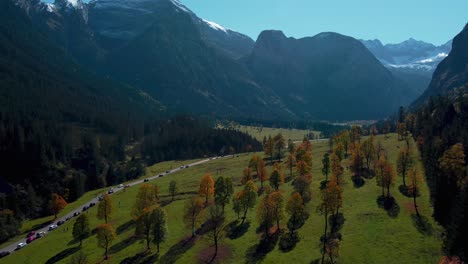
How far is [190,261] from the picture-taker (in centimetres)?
9425

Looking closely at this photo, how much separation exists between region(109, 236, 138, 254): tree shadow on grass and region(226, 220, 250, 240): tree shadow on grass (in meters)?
28.3

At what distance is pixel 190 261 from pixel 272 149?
111 m

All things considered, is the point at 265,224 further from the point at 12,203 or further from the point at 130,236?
the point at 12,203

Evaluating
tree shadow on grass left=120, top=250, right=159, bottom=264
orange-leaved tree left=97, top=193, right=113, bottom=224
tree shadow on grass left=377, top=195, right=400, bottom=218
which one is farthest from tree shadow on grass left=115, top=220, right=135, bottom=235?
tree shadow on grass left=377, top=195, right=400, bottom=218

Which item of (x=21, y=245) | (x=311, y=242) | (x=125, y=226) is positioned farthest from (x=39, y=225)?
(x=311, y=242)

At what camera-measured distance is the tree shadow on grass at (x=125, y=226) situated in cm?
11961

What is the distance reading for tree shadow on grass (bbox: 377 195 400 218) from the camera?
104600mm

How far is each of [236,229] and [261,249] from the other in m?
14.9

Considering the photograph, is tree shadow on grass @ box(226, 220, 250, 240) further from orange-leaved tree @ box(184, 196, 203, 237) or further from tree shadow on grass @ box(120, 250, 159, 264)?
tree shadow on grass @ box(120, 250, 159, 264)

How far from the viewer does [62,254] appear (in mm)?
108188

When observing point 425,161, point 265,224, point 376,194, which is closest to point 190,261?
point 265,224

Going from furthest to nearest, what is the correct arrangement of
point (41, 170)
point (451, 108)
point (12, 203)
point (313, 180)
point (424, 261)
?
point (41, 170), point (451, 108), point (12, 203), point (313, 180), point (424, 261)

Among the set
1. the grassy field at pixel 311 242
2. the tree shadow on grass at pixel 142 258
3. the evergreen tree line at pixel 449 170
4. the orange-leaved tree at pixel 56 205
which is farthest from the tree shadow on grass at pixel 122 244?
the evergreen tree line at pixel 449 170

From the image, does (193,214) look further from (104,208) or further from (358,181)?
(358,181)
